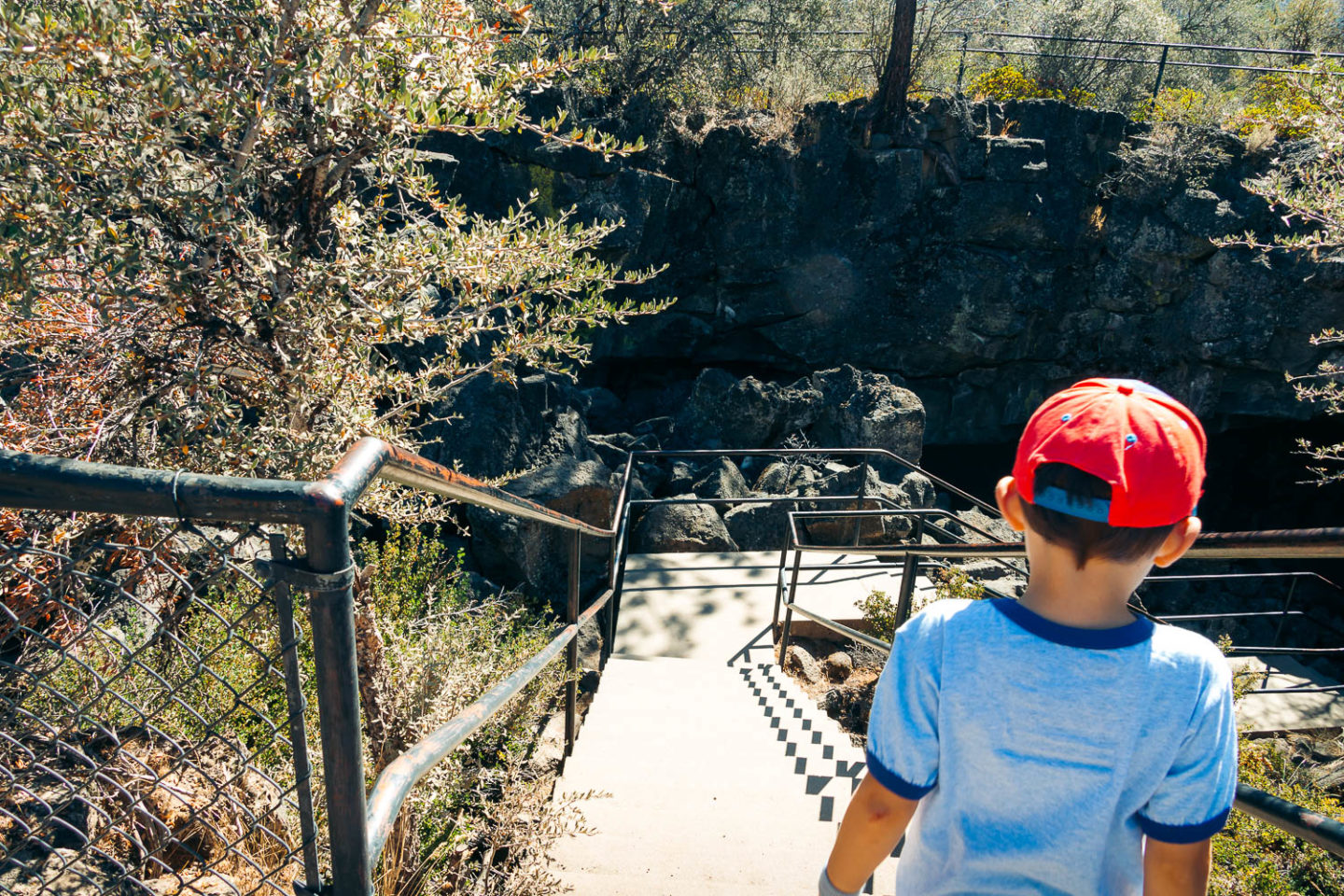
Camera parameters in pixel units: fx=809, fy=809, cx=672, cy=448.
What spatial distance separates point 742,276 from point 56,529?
11.4 m

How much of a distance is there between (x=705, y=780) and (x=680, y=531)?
15.2 ft

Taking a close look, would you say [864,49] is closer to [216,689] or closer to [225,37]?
[225,37]

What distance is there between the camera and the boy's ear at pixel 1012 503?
113 centimetres

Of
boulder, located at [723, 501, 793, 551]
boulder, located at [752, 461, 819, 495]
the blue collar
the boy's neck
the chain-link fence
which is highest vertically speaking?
the boy's neck

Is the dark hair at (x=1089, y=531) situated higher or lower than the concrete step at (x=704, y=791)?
higher

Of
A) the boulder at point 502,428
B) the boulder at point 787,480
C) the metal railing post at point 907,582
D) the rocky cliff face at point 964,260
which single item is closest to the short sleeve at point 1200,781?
the metal railing post at point 907,582

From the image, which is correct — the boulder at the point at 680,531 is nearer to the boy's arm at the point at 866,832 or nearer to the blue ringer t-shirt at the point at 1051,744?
the boy's arm at the point at 866,832

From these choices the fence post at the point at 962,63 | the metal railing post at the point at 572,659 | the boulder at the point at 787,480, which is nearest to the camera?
the metal railing post at the point at 572,659


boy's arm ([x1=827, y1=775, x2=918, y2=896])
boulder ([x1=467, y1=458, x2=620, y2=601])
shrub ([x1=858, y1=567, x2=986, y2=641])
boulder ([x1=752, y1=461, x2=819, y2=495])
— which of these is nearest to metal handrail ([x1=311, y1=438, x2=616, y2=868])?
boy's arm ([x1=827, y1=775, x2=918, y2=896])

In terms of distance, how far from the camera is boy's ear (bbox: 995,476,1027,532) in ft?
3.71

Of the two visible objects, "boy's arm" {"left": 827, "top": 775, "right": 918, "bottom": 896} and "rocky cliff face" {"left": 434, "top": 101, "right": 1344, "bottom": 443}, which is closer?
"boy's arm" {"left": 827, "top": 775, "right": 918, "bottom": 896}

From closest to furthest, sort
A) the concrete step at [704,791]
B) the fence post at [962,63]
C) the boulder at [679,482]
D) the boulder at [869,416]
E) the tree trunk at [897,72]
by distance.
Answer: the concrete step at [704,791]
the boulder at [679,482]
the boulder at [869,416]
the tree trunk at [897,72]
the fence post at [962,63]

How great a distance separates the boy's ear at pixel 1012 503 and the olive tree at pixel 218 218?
2.28 metres

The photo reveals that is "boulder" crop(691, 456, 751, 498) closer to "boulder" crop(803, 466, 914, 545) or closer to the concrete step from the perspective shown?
"boulder" crop(803, 466, 914, 545)
